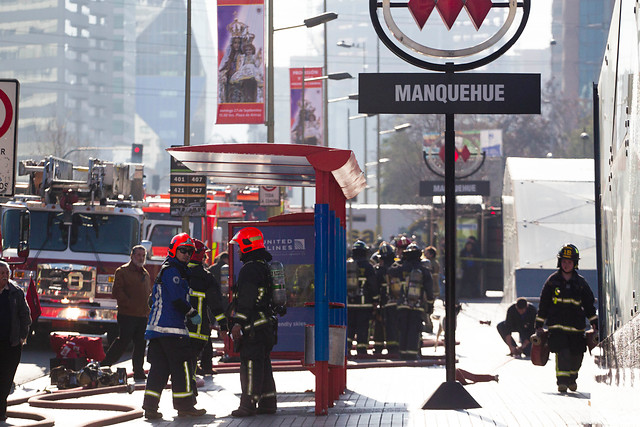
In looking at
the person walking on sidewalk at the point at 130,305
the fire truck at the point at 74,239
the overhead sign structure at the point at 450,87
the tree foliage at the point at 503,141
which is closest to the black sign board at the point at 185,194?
the fire truck at the point at 74,239

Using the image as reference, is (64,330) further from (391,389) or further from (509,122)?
(509,122)

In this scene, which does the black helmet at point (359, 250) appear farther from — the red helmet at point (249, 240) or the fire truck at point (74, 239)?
the red helmet at point (249, 240)

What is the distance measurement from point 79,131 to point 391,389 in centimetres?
14610

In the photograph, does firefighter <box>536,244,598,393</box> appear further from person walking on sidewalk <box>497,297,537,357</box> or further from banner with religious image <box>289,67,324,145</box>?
banner with religious image <box>289,67,324,145</box>

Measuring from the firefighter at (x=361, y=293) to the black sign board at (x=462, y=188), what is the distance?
344 inches

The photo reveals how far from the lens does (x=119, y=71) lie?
170500 mm

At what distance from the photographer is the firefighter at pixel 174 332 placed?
11.3 m

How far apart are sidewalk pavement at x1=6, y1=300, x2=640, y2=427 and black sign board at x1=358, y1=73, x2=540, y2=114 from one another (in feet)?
8.76

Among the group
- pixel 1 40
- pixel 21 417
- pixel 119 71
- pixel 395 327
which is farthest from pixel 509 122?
pixel 21 417

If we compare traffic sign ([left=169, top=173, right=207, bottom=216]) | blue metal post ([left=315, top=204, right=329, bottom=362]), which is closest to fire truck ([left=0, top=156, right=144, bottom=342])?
traffic sign ([left=169, top=173, right=207, bottom=216])

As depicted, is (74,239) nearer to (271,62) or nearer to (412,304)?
(412,304)

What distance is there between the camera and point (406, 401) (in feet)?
40.5

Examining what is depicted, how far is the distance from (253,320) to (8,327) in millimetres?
2462

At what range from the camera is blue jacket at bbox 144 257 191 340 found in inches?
444
